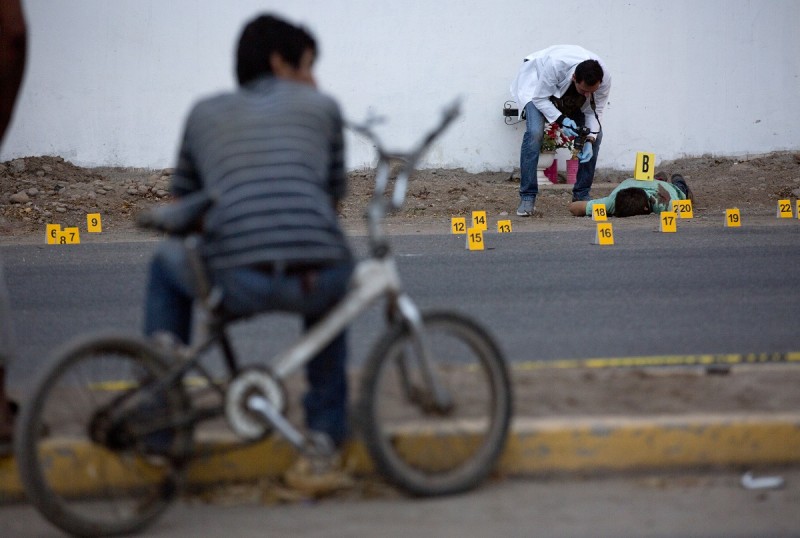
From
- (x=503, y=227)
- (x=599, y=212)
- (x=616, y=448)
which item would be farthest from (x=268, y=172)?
(x=599, y=212)

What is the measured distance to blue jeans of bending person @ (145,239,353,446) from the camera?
3660 millimetres

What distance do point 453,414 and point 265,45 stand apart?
1374 millimetres

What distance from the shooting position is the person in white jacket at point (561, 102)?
41.0 feet

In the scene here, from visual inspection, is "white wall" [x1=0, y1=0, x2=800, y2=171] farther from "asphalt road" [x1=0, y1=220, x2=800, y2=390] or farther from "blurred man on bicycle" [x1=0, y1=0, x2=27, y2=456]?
"blurred man on bicycle" [x1=0, y1=0, x2=27, y2=456]

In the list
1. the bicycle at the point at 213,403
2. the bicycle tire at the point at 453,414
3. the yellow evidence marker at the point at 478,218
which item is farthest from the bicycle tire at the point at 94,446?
the yellow evidence marker at the point at 478,218

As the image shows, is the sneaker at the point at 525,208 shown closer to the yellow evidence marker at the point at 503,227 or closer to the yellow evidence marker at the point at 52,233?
the yellow evidence marker at the point at 503,227

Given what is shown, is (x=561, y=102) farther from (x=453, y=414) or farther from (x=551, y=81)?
(x=453, y=414)

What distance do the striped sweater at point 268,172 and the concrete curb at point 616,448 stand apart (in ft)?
2.57

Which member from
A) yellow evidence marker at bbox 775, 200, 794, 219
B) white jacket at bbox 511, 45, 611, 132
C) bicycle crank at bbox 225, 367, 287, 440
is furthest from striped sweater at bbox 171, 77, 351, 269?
yellow evidence marker at bbox 775, 200, 794, 219

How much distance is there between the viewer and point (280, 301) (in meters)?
3.69

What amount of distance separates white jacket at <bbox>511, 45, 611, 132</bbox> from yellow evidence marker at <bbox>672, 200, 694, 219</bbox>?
3.84 feet

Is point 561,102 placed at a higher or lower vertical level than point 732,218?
higher

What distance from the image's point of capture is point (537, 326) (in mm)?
6590

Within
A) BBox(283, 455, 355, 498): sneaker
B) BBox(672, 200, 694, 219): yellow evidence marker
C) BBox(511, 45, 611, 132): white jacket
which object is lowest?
BBox(283, 455, 355, 498): sneaker
